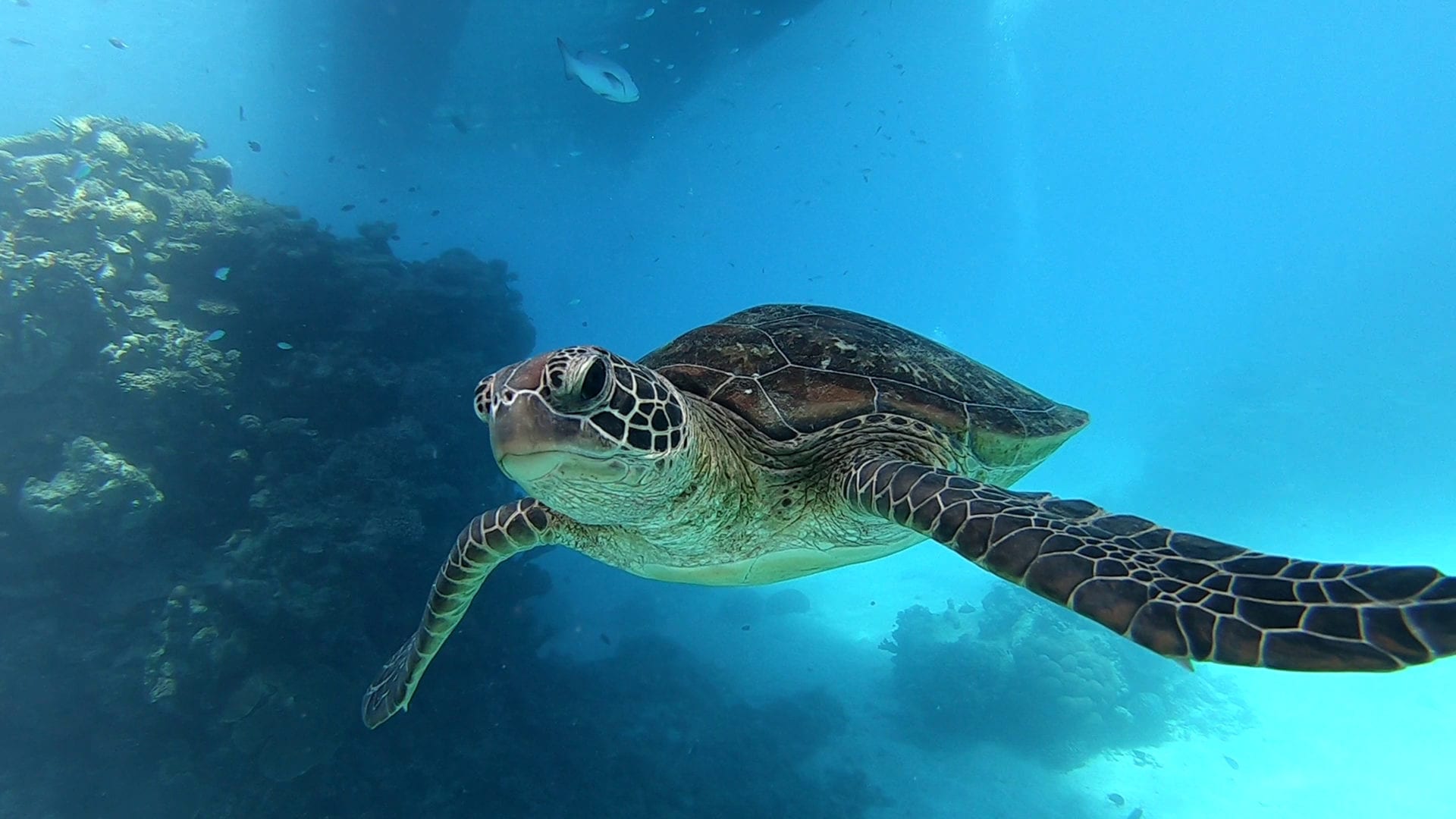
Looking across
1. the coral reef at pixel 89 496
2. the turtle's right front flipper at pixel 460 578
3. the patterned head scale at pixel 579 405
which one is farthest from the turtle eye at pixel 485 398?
the coral reef at pixel 89 496

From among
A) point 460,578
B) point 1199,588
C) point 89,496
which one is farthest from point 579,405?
point 89,496

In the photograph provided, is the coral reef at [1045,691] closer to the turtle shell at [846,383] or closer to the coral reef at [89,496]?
the turtle shell at [846,383]

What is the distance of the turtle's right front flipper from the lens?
12.2ft

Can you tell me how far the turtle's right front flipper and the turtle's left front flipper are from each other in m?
2.42

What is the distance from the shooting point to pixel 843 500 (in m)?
3.33

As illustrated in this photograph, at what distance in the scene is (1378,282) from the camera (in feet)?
111

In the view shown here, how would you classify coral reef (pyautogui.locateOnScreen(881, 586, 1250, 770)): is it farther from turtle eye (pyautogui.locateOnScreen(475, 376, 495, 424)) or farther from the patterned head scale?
turtle eye (pyautogui.locateOnScreen(475, 376, 495, 424))

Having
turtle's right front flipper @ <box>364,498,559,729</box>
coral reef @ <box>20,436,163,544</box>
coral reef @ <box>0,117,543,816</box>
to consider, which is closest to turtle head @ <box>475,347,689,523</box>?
turtle's right front flipper @ <box>364,498,559,729</box>

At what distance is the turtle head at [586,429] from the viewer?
191 centimetres

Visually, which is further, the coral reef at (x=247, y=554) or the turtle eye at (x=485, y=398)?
the coral reef at (x=247, y=554)

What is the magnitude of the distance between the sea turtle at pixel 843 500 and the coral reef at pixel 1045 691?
12.6 metres

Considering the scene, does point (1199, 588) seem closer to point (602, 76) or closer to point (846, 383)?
point (846, 383)

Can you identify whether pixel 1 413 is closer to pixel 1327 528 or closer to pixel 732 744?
pixel 732 744

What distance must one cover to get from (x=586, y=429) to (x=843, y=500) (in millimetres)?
1807
